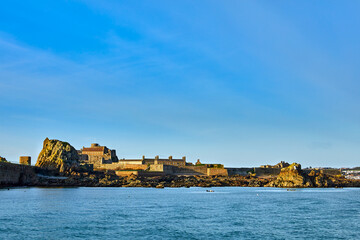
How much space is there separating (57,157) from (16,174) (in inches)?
714

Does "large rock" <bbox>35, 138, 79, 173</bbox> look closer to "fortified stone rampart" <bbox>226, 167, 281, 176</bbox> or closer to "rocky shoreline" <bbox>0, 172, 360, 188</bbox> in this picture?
"rocky shoreline" <bbox>0, 172, 360, 188</bbox>

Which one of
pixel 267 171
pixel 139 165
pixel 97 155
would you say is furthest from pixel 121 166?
pixel 267 171

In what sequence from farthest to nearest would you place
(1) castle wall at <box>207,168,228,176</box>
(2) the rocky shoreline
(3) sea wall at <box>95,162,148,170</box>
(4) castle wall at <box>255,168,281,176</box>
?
(4) castle wall at <box>255,168,281,176</box>, (1) castle wall at <box>207,168,228,176</box>, (3) sea wall at <box>95,162,148,170</box>, (2) the rocky shoreline

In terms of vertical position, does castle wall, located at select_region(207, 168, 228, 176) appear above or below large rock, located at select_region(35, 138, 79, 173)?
below

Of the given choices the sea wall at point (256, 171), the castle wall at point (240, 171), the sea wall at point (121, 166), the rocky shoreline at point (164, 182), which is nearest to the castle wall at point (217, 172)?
the castle wall at point (240, 171)

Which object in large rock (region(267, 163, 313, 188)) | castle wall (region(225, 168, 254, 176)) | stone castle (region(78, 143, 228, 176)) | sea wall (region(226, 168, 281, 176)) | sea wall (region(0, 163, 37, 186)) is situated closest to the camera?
sea wall (region(0, 163, 37, 186))

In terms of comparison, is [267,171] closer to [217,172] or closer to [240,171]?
[240,171]

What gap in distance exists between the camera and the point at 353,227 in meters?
30.2

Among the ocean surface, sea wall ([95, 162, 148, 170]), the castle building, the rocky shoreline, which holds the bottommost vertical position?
the ocean surface

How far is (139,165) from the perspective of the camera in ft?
427

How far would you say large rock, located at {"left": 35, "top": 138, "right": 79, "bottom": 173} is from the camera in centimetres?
9562

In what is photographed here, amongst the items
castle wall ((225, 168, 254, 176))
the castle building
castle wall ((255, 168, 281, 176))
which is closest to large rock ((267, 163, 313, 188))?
castle wall ((225, 168, 254, 176))

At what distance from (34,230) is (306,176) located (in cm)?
8324

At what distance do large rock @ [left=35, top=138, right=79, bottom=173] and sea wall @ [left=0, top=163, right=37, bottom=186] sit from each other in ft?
14.3
